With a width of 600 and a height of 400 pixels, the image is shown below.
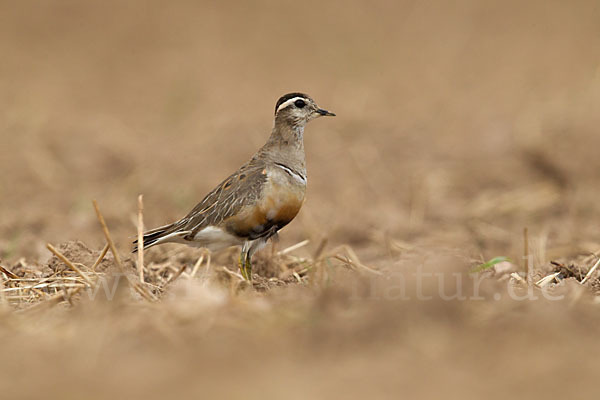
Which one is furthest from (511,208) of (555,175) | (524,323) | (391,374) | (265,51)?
(265,51)

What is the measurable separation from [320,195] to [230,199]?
164 inches

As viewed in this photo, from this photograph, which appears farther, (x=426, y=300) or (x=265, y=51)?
(x=265, y=51)

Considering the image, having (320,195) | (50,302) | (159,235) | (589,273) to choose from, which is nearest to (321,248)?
(159,235)

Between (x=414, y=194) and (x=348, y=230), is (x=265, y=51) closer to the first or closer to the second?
(x=414, y=194)

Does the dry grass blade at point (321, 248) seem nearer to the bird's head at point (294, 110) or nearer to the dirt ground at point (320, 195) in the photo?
the dirt ground at point (320, 195)

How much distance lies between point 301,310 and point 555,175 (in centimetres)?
639

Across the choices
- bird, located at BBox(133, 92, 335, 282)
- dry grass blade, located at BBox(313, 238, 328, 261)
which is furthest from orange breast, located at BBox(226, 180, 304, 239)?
dry grass blade, located at BBox(313, 238, 328, 261)

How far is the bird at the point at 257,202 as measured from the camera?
5.46 m

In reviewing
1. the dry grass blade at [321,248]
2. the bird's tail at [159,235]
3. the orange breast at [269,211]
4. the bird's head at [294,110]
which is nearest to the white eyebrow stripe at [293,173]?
the orange breast at [269,211]

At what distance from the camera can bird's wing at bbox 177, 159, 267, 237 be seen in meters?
5.48

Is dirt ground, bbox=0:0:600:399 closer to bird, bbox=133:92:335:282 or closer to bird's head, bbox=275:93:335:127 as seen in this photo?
bird, bbox=133:92:335:282

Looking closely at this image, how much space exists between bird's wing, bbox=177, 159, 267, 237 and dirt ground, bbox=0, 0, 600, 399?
14.3 inches

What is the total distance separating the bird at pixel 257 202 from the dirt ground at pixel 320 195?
28 cm

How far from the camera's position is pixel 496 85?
15281 millimetres
